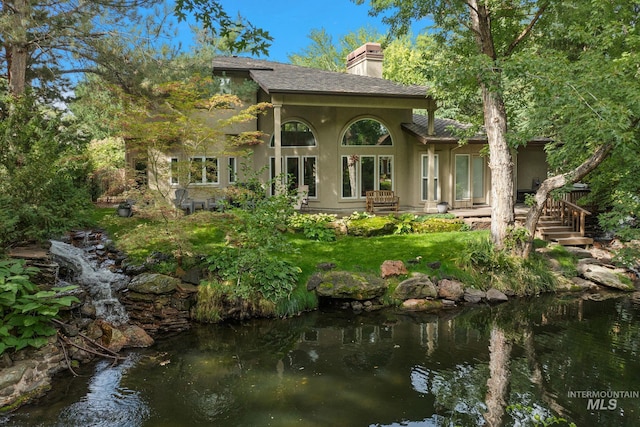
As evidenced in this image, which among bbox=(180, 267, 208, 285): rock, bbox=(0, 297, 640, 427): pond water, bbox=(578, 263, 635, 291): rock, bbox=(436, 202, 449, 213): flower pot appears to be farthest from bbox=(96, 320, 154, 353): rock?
bbox=(436, 202, 449, 213): flower pot

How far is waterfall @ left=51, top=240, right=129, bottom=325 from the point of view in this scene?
9086 millimetres

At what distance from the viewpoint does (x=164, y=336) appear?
8742mm

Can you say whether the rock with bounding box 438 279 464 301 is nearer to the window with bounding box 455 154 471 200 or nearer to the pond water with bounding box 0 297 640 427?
the pond water with bounding box 0 297 640 427

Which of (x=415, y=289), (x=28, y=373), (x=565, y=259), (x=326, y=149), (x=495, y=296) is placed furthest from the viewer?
(x=326, y=149)

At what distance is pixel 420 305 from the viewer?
10.5 metres

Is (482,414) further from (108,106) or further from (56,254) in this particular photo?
(108,106)

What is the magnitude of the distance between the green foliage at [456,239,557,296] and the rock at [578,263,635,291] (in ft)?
3.81

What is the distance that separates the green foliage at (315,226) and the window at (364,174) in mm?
3147

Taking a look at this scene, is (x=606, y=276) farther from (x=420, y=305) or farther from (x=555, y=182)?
(x=420, y=305)

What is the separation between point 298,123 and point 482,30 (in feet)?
24.5

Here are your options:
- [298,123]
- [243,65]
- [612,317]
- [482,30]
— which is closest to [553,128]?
[482,30]

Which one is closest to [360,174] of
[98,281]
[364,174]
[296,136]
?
[364,174]

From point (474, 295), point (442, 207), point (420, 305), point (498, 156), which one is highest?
point (498, 156)

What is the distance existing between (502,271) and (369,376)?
5.86 metres
